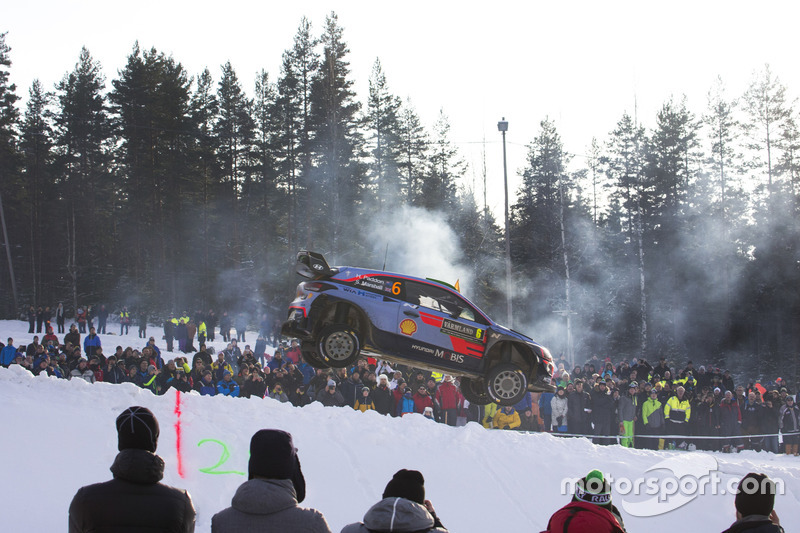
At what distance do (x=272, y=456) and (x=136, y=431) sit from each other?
70 cm

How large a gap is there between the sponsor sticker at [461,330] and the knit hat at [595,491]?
19.8ft

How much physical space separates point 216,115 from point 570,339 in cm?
2674

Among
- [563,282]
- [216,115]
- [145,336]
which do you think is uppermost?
[216,115]

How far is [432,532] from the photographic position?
12.0 feet

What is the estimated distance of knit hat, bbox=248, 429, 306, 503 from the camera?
3.43 m

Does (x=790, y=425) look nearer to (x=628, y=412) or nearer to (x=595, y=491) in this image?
(x=628, y=412)

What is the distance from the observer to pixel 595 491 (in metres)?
4.56

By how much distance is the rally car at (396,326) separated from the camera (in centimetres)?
1029

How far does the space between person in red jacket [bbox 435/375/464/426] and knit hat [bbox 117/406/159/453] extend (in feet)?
46.3

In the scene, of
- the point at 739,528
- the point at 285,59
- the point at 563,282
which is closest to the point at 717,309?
the point at 563,282

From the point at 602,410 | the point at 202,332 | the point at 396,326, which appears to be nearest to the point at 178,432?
the point at 396,326

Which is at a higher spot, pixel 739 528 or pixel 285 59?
pixel 285 59

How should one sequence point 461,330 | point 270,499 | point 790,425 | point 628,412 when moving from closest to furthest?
point 270,499
point 461,330
point 628,412
point 790,425

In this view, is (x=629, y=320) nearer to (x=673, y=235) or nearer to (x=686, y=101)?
(x=673, y=235)
